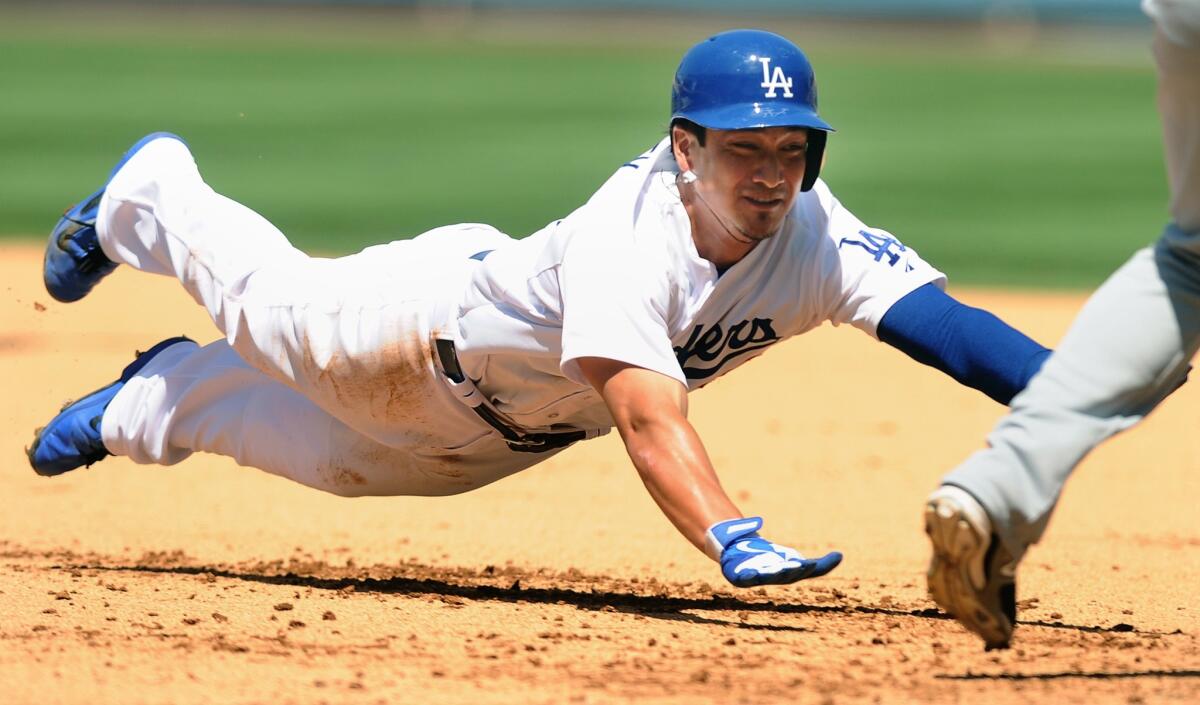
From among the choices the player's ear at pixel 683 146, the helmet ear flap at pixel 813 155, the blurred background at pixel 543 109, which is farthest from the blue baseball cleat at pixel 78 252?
the blurred background at pixel 543 109

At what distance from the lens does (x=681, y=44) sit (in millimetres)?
25109

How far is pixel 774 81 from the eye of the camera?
3900 mm

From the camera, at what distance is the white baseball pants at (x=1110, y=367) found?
3.13m

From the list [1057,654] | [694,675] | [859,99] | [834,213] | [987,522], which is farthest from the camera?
[859,99]

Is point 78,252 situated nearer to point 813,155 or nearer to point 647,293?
point 647,293

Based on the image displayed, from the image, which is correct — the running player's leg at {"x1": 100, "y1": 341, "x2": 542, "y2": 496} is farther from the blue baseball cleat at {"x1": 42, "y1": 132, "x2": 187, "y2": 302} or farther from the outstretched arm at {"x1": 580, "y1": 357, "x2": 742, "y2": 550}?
the outstretched arm at {"x1": 580, "y1": 357, "x2": 742, "y2": 550}

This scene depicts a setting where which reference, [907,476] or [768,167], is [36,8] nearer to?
[907,476]

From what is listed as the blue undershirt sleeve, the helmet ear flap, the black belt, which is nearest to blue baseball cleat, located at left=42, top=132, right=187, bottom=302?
the black belt

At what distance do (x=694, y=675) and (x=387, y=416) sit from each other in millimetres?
1423

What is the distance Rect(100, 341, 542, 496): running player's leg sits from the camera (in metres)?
4.71

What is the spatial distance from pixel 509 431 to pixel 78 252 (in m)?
1.52

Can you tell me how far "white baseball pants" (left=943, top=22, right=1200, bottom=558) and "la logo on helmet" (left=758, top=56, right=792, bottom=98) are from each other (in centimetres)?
96

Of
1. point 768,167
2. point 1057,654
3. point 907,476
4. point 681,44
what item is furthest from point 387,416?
point 681,44

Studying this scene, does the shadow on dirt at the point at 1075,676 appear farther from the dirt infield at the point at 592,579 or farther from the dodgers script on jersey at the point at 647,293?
the dodgers script on jersey at the point at 647,293
